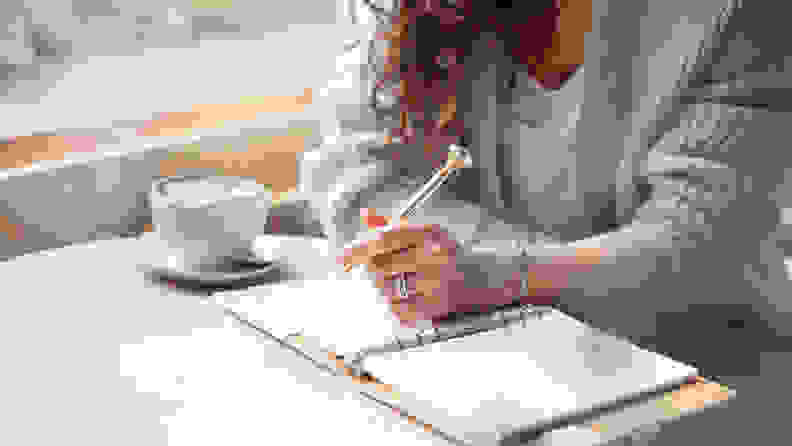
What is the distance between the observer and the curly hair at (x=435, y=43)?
1.06m

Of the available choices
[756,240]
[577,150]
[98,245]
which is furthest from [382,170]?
[756,240]

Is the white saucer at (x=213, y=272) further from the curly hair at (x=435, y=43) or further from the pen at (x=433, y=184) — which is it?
the curly hair at (x=435, y=43)

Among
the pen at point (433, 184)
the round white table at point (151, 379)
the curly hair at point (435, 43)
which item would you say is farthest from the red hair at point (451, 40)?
the round white table at point (151, 379)

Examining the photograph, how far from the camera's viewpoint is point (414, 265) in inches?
35.3

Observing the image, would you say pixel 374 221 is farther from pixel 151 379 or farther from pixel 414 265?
pixel 151 379

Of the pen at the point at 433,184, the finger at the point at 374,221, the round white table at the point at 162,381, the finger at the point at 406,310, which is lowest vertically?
the round white table at the point at 162,381

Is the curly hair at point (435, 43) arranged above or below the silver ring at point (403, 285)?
above

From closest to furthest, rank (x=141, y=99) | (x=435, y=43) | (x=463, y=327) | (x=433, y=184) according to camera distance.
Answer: (x=463, y=327), (x=433, y=184), (x=435, y=43), (x=141, y=99)

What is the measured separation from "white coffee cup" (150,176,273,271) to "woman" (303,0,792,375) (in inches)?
4.9

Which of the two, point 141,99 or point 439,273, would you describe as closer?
point 439,273

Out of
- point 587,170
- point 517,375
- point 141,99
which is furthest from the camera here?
point 141,99

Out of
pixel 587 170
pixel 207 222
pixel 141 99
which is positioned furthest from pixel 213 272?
pixel 141 99

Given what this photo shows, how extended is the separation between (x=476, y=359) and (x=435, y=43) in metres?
0.43

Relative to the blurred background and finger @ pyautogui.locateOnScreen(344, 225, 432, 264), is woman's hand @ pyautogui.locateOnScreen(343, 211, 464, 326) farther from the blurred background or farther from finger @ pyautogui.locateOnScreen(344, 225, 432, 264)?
the blurred background
